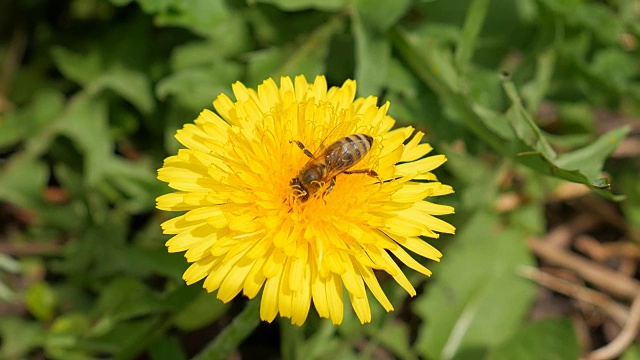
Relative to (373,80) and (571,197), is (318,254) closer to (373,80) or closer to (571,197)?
(373,80)

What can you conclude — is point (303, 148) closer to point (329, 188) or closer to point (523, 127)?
point (329, 188)

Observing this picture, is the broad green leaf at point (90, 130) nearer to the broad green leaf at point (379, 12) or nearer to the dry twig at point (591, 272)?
the broad green leaf at point (379, 12)

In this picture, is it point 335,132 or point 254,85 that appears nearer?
point 335,132

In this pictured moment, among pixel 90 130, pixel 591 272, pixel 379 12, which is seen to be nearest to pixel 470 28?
pixel 379 12

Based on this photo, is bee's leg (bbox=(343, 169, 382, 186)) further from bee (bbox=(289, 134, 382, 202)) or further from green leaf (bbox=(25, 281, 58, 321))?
green leaf (bbox=(25, 281, 58, 321))

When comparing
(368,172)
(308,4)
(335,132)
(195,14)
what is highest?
(195,14)

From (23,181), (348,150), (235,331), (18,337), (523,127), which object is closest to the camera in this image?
(348,150)

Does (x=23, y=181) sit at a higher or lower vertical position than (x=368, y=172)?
higher

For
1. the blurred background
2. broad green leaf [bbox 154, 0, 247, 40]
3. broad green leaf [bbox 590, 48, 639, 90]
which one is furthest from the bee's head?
broad green leaf [bbox 590, 48, 639, 90]

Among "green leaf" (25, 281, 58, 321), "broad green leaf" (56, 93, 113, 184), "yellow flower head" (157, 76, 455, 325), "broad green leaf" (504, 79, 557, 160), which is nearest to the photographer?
"yellow flower head" (157, 76, 455, 325)
